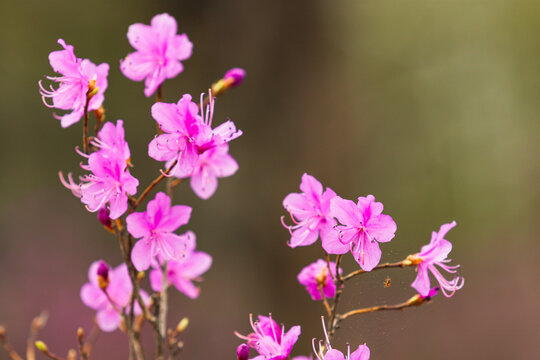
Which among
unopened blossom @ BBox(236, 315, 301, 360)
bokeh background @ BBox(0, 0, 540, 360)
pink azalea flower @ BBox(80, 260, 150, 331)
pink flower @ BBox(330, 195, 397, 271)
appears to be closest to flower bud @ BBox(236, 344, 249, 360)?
unopened blossom @ BBox(236, 315, 301, 360)

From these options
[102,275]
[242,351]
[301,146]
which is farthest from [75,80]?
[301,146]

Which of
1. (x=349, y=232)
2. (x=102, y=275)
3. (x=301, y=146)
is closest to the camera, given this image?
(x=349, y=232)

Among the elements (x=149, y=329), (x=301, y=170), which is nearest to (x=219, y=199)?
(x=301, y=170)

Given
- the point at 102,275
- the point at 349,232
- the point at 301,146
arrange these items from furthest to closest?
the point at 301,146 < the point at 102,275 < the point at 349,232

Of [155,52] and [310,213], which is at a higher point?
[155,52]

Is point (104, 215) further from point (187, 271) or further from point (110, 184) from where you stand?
point (187, 271)

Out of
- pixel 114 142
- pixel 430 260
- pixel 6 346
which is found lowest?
pixel 6 346

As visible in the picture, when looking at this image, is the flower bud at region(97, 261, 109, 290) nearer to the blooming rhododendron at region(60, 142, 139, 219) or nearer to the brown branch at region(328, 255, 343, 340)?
the blooming rhododendron at region(60, 142, 139, 219)
